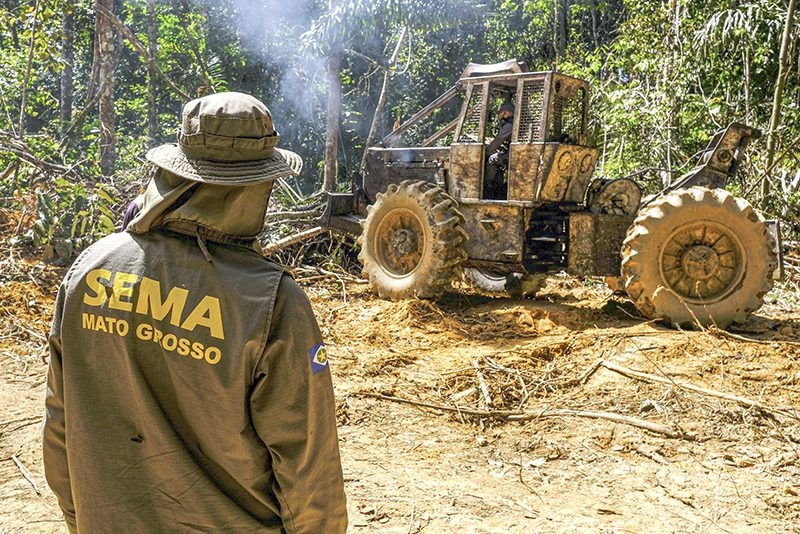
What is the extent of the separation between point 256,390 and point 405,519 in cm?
233

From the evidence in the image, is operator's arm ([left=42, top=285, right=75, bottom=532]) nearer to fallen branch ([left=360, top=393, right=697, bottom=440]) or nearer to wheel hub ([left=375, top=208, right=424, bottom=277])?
fallen branch ([left=360, top=393, right=697, bottom=440])

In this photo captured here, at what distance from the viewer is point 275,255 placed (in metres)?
10.2

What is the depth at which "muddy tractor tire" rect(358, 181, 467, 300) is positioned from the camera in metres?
8.00

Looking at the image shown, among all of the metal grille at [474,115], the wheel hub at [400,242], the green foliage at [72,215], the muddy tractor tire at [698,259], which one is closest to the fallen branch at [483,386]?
the muddy tractor tire at [698,259]

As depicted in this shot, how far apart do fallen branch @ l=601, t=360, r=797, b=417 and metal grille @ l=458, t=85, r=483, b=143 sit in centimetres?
342

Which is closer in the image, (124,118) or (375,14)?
(375,14)

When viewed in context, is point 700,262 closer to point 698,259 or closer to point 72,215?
point 698,259

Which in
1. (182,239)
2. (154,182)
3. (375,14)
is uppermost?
(375,14)

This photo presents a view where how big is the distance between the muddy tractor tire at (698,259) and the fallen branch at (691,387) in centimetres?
129

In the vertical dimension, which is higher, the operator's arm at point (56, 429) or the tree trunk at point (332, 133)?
the tree trunk at point (332, 133)

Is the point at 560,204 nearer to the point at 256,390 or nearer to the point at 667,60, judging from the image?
the point at 667,60

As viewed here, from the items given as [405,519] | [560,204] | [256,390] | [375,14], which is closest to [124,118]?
[375,14]

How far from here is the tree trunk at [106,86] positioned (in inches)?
416

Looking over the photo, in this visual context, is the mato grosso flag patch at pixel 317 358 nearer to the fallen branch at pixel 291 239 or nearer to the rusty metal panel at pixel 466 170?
the rusty metal panel at pixel 466 170
